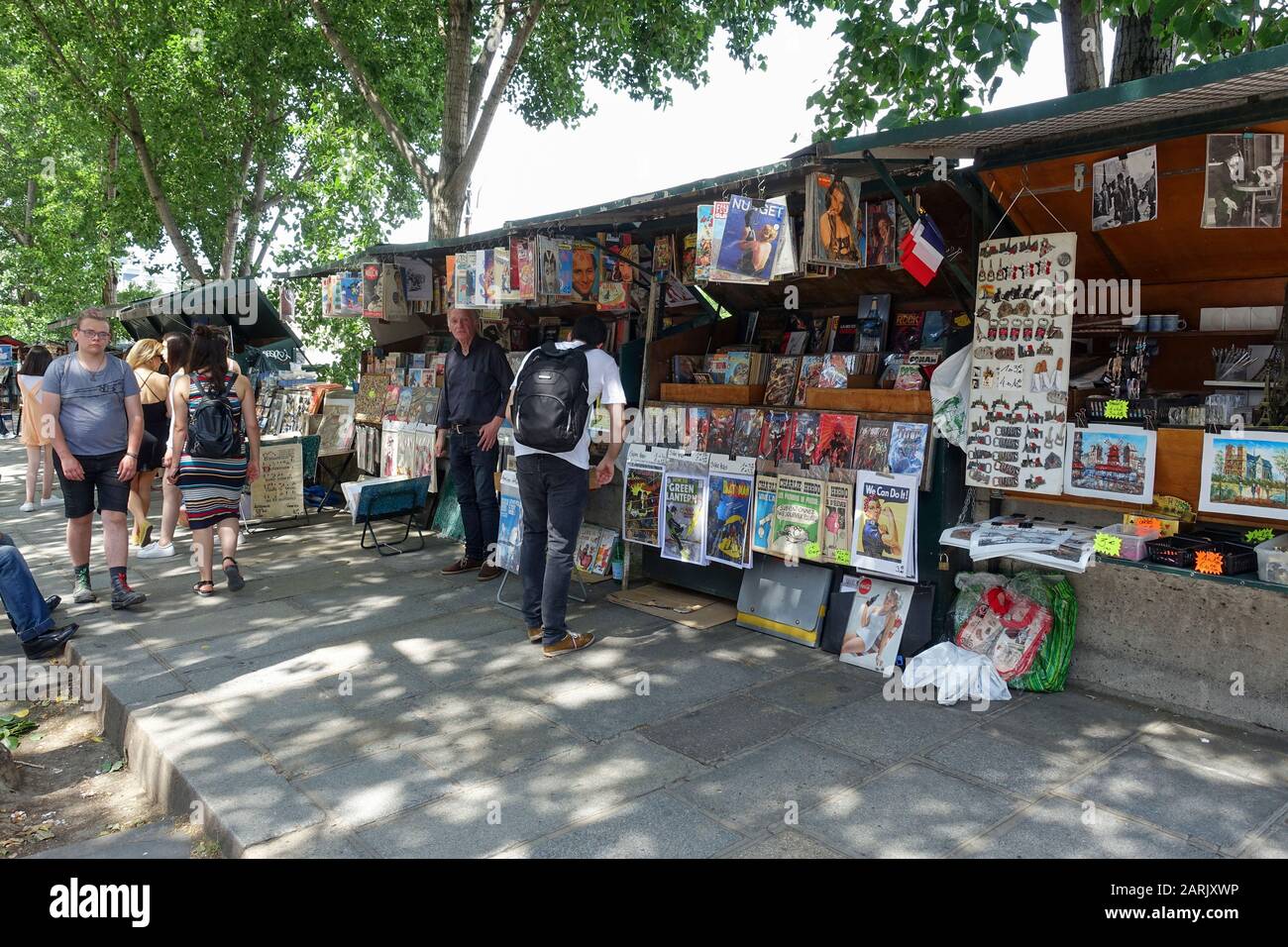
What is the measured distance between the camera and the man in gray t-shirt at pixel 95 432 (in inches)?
228

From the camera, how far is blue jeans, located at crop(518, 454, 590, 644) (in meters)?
Answer: 4.93

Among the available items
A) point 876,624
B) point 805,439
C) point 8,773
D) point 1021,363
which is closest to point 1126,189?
point 1021,363

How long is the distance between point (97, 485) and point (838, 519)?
493 cm

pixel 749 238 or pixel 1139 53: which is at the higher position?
pixel 1139 53

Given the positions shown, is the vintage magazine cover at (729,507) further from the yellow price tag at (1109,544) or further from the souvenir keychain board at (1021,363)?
the yellow price tag at (1109,544)

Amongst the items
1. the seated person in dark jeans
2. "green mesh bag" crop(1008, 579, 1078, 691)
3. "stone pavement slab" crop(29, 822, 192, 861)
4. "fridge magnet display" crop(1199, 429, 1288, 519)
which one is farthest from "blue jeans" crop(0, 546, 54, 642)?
"fridge magnet display" crop(1199, 429, 1288, 519)

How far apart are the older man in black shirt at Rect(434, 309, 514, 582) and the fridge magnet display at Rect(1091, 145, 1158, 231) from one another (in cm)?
415

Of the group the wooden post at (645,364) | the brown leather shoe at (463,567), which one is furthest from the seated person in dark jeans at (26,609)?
the wooden post at (645,364)

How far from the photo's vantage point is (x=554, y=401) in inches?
189

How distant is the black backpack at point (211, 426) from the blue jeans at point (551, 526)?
8.47 ft

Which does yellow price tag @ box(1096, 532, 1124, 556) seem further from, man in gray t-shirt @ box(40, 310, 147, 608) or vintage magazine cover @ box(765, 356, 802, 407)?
man in gray t-shirt @ box(40, 310, 147, 608)

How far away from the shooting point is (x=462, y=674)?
4871 mm

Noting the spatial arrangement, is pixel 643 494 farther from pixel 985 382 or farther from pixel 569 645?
pixel 985 382
